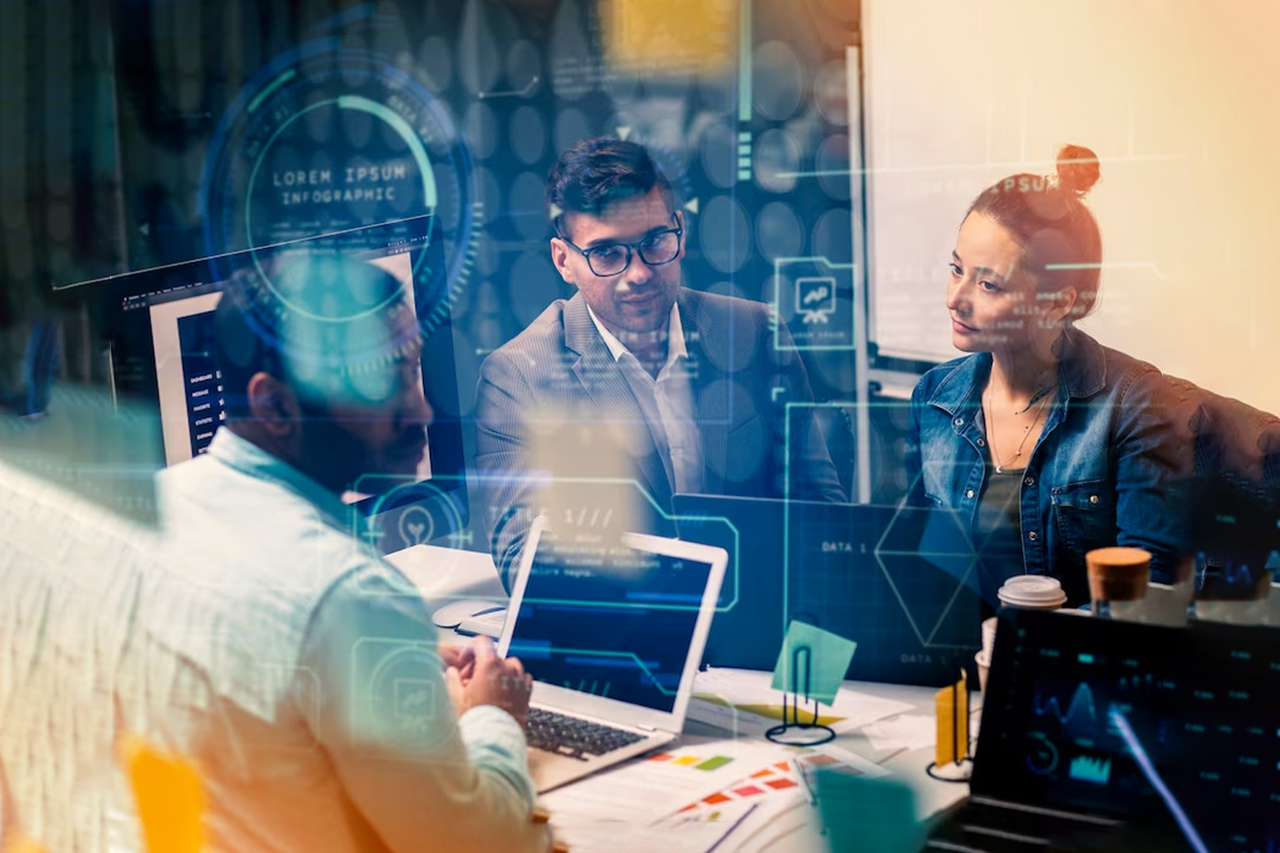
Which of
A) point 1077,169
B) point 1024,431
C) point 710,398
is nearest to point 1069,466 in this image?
point 1024,431

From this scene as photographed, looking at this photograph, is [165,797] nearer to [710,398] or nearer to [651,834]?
[651,834]

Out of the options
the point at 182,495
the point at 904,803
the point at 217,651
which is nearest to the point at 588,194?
the point at 182,495

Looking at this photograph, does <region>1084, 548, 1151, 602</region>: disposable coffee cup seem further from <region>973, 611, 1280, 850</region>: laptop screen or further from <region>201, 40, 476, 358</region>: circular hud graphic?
<region>201, 40, 476, 358</region>: circular hud graphic

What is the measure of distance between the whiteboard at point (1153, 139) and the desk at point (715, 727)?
49cm

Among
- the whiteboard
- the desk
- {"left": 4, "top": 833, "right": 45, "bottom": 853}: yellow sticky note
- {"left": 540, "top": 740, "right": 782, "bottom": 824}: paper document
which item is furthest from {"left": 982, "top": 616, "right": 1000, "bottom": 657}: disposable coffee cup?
{"left": 4, "top": 833, "right": 45, "bottom": 853}: yellow sticky note

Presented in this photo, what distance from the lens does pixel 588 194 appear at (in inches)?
60.2

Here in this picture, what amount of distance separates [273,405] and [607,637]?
47 centimetres

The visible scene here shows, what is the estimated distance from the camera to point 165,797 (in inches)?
47.6

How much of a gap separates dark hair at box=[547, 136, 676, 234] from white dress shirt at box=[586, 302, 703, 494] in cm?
15

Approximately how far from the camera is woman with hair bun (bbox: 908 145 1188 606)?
4.17ft

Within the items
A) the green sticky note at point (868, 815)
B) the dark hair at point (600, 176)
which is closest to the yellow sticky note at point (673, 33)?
the dark hair at point (600, 176)

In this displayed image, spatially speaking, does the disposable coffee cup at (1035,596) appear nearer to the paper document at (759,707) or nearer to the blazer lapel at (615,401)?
the paper document at (759,707)

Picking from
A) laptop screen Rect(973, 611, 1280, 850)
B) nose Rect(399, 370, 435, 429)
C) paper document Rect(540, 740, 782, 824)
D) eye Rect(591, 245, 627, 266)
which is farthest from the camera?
eye Rect(591, 245, 627, 266)

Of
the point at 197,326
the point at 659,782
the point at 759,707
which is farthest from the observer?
the point at 197,326
